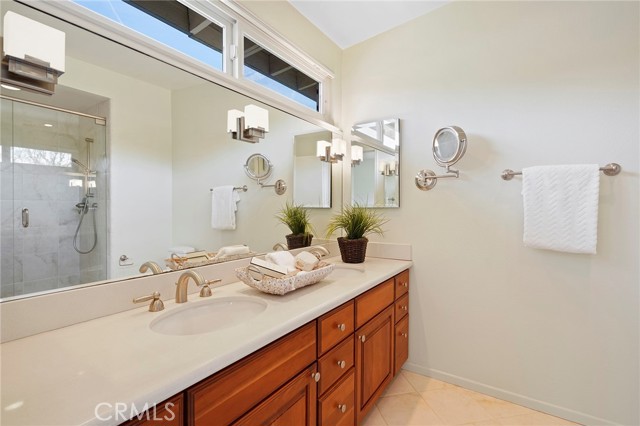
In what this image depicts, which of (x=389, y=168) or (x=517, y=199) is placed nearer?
(x=517, y=199)

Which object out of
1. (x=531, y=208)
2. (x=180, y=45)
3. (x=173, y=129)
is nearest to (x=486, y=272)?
(x=531, y=208)

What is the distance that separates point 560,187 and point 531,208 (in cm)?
17

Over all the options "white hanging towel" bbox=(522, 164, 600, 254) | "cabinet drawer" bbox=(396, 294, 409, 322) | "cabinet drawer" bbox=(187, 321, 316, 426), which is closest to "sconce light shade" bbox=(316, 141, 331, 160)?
"cabinet drawer" bbox=(396, 294, 409, 322)

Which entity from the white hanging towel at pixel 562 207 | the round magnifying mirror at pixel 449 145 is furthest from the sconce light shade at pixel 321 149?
the white hanging towel at pixel 562 207

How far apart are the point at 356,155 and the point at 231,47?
1230 mm

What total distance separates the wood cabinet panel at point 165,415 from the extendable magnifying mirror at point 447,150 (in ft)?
6.22

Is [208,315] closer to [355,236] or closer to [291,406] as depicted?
[291,406]

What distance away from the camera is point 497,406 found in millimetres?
1792

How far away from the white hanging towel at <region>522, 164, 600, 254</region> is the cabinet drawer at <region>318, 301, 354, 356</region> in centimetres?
117

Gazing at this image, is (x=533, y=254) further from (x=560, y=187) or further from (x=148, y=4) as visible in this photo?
(x=148, y=4)

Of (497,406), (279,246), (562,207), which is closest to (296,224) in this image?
(279,246)

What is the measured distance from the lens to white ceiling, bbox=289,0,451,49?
200 centimetres

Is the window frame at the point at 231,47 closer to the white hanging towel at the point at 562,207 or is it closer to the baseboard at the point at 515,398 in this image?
the white hanging towel at the point at 562,207

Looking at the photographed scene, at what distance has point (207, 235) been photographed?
151 cm
